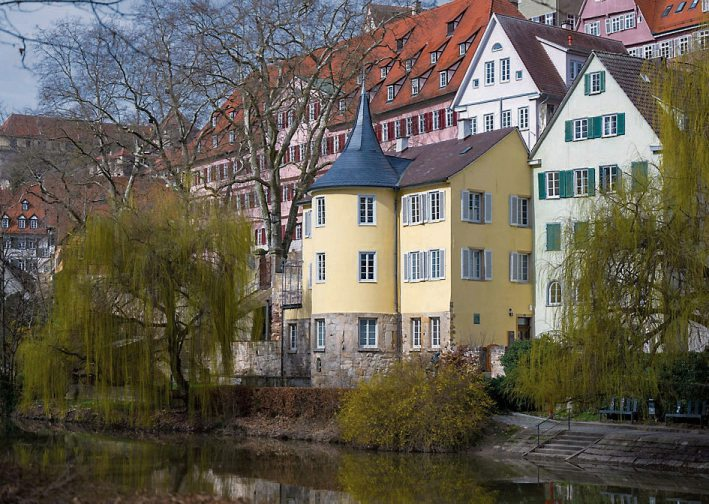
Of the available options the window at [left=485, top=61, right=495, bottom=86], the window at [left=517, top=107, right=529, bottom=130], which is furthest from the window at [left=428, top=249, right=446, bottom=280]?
the window at [left=485, top=61, right=495, bottom=86]

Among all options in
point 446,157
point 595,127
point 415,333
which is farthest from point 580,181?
point 415,333

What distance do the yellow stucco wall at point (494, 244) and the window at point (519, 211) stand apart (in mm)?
188

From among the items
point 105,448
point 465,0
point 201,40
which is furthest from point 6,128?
point 105,448

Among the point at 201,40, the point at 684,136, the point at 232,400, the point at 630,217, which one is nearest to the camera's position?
the point at 684,136

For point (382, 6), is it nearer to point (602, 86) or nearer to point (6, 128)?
point (602, 86)

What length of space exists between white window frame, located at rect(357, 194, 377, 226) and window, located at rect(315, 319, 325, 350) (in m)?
4.35

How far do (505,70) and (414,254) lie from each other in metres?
16.3

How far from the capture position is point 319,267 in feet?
161

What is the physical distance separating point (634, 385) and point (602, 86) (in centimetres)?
2032

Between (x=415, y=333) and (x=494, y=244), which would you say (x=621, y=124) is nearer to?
(x=494, y=244)

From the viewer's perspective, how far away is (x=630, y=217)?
99.0 feet

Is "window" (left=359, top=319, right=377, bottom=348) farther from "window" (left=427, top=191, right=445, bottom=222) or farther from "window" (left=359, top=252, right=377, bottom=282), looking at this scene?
"window" (left=427, top=191, right=445, bottom=222)

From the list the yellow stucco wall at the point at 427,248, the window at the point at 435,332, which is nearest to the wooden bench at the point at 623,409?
the window at the point at 435,332

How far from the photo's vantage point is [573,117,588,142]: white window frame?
48250 millimetres
